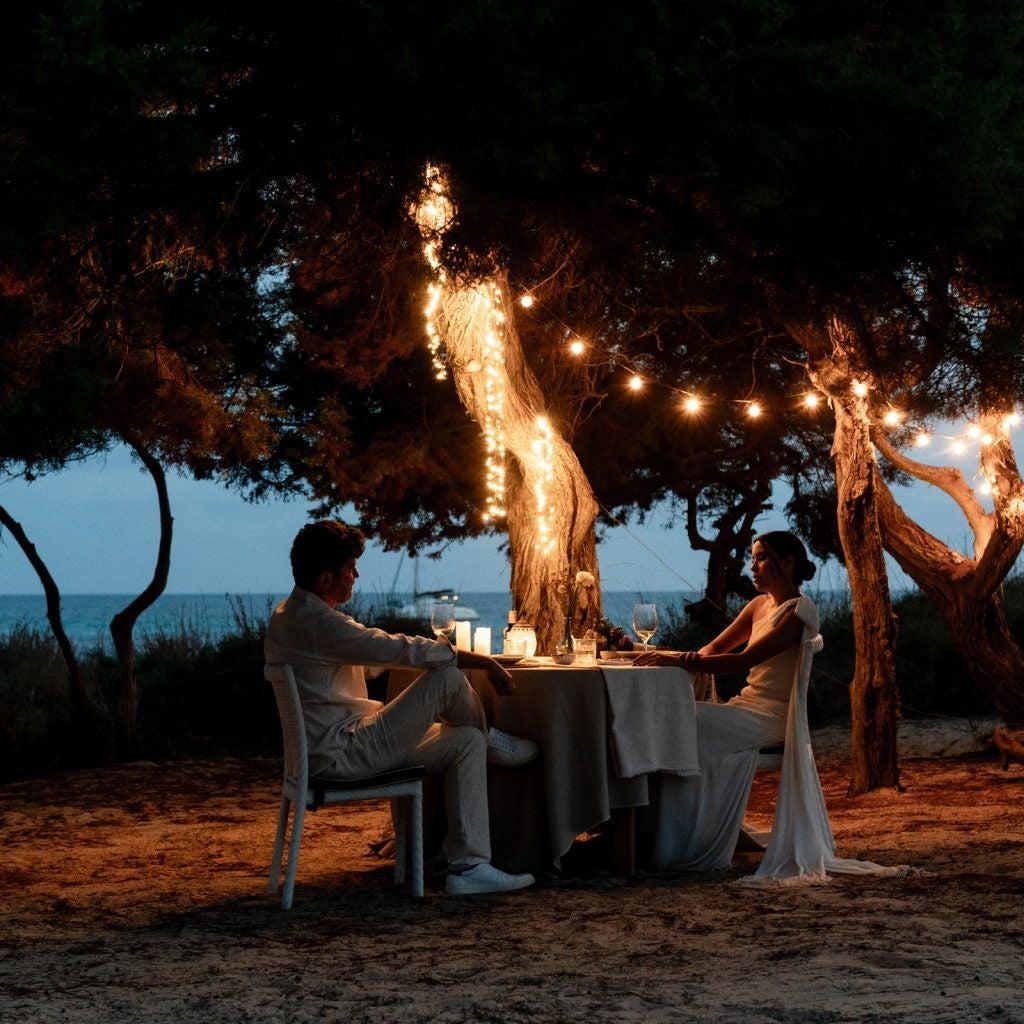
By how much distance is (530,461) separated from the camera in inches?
275

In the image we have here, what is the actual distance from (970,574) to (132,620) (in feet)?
16.5

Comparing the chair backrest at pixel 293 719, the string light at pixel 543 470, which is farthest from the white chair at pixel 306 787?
the string light at pixel 543 470

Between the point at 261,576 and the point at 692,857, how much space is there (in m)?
47.1

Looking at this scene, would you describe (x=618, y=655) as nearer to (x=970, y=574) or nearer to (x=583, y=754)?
(x=583, y=754)

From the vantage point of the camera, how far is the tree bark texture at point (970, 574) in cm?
757

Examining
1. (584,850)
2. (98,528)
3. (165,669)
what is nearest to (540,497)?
(584,850)

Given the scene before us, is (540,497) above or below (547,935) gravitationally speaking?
above

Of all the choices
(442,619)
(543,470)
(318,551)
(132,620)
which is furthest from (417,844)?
(132,620)

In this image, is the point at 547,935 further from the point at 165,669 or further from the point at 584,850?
the point at 165,669

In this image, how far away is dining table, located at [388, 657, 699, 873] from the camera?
15.7 ft

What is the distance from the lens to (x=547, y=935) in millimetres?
3902

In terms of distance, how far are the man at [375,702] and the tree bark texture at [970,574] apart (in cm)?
366

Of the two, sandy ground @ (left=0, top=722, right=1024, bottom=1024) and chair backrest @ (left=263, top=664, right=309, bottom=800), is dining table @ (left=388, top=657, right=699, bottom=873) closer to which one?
sandy ground @ (left=0, top=722, right=1024, bottom=1024)

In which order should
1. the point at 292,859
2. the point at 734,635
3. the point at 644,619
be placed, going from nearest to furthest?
the point at 292,859, the point at 644,619, the point at 734,635
